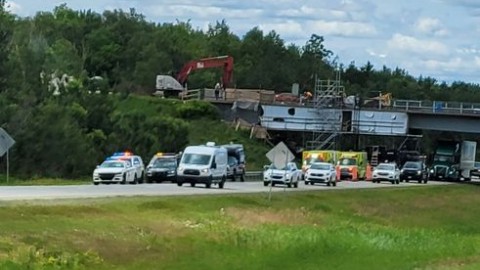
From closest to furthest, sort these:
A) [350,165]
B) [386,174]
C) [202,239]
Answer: [202,239] < [386,174] < [350,165]

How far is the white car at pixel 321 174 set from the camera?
77375 mm

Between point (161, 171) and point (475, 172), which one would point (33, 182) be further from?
point (475, 172)

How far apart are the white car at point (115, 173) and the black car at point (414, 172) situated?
38.8 metres

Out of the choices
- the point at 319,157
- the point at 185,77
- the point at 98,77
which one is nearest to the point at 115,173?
the point at 319,157

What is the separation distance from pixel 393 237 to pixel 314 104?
2900 inches

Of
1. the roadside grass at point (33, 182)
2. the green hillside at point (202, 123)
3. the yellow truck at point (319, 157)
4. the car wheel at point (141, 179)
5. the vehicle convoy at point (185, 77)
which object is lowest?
the roadside grass at point (33, 182)

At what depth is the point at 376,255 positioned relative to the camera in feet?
103

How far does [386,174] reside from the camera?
299ft

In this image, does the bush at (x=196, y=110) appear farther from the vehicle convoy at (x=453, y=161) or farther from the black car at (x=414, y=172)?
the black car at (x=414, y=172)

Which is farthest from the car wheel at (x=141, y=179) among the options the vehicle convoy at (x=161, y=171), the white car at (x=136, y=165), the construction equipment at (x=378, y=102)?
the construction equipment at (x=378, y=102)

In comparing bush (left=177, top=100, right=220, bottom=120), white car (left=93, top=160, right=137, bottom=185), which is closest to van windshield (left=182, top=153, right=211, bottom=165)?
white car (left=93, top=160, right=137, bottom=185)

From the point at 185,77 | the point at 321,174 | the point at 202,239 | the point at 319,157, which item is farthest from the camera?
the point at 185,77

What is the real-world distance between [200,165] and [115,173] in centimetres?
538

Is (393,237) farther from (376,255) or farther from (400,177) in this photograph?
(400,177)
